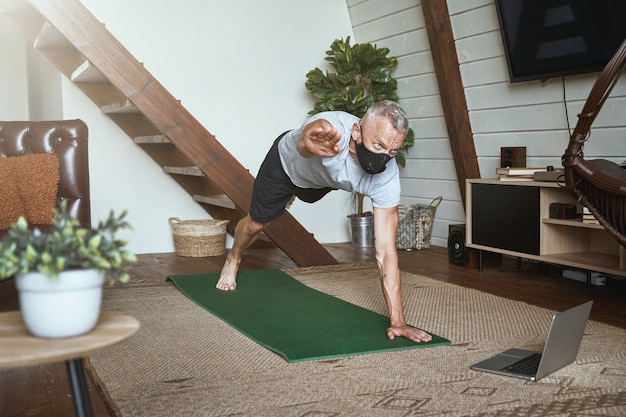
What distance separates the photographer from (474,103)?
479 cm

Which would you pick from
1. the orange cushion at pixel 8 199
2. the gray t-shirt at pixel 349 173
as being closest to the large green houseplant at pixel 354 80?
the gray t-shirt at pixel 349 173

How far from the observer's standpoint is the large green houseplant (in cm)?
519

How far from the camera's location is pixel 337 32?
5762mm

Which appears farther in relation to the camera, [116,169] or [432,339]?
[116,169]

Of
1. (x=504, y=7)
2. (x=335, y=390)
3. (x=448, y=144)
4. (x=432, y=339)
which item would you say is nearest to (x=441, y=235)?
(x=448, y=144)

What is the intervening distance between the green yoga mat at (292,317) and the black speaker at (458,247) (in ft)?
3.86

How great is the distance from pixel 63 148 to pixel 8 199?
401 millimetres

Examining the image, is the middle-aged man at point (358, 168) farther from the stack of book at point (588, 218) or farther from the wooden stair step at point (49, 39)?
the wooden stair step at point (49, 39)

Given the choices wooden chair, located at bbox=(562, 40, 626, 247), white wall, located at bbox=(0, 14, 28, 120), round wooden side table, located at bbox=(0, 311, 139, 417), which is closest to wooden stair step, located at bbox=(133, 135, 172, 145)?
white wall, located at bbox=(0, 14, 28, 120)

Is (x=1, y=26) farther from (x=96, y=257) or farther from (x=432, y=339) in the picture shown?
(x=96, y=257)

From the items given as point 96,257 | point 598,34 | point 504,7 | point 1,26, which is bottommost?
point 96,257

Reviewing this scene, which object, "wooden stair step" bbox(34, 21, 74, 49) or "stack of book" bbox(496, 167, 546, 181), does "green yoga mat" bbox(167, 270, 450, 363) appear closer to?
"stack of book" bbox(496, 167, 546, 181)

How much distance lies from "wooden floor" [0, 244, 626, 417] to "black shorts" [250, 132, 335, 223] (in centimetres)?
103

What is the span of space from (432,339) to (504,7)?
227 centimetres
